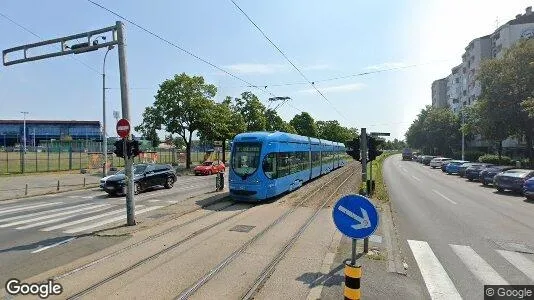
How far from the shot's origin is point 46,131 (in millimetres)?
Answer: 122938

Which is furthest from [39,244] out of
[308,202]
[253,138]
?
[308,202]

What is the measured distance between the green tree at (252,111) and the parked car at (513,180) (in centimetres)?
3558

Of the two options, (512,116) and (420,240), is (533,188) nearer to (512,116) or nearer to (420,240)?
(420,240)

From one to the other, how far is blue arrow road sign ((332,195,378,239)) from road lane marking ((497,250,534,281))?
13.3ft

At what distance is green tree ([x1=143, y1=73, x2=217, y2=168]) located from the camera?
41.0 m

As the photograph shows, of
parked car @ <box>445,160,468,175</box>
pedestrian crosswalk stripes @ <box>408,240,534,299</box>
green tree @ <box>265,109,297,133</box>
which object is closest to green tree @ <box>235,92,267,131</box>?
green tree @ <box>265,109,297,133</box>

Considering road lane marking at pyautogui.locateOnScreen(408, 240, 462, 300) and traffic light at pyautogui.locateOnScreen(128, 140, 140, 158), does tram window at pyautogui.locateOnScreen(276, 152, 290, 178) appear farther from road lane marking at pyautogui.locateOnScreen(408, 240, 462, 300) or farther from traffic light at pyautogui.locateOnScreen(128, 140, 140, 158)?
road lane marking at pyautogui.locateOnScreen(408, 240, 462, 300)

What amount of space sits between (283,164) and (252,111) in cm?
3783

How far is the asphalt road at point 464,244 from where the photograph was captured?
7336 mm

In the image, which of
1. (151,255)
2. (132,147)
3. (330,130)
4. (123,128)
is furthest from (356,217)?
(330,130)

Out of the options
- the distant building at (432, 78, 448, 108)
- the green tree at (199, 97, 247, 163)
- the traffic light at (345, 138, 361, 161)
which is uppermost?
the distant building at (432, 78, 448, 108)

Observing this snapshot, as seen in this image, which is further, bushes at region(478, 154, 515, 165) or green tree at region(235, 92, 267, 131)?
green tree at region(235, 92, 267, 131)

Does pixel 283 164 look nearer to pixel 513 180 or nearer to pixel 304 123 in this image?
pixel 513 180

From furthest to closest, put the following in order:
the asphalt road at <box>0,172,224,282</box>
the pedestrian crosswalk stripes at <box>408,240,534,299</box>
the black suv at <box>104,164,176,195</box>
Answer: the black suv at <box>104,164,176,195</box> → the asphalt road at <box>0,172,224,282</box> → the pedestrian crosswalk stripes at <box>408,240,534,299</box>
